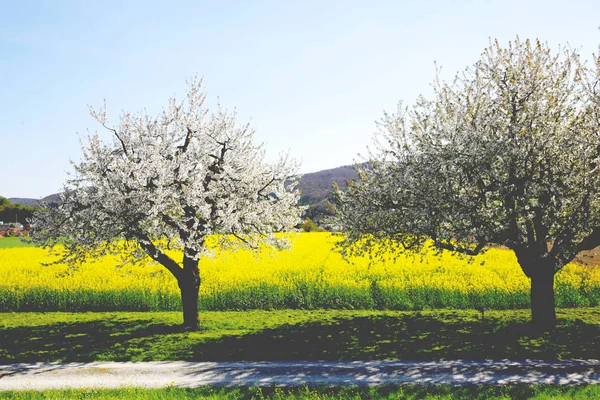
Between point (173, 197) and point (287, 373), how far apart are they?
8.19 m

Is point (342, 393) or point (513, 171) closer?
point (342, 393)

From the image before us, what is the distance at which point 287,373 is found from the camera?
43.2 feet

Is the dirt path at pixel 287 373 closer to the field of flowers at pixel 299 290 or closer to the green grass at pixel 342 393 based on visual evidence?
the green grass at pixel 342 393

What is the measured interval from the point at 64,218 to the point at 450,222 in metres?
15.0

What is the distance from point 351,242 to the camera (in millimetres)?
19203

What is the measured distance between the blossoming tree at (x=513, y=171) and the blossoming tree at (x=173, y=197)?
17.9 feet

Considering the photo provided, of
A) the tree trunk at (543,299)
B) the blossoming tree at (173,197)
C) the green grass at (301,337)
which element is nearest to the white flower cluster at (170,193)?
the blossoming tree at (173,197)

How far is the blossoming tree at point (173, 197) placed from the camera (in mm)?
16281

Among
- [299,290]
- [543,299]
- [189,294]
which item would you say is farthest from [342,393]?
[299,290]

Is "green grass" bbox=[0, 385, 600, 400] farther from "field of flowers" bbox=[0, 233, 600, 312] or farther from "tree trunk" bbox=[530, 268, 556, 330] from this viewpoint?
"field of flowers" bbox=[0, 233, 600, 312]

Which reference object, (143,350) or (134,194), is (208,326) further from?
(134,194)

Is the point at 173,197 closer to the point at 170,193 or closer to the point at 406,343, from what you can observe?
the point at 170,193

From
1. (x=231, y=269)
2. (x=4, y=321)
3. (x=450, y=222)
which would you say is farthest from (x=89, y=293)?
(x=450, y=222)

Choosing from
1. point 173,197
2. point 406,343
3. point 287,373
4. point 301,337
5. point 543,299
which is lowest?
point 406,343
